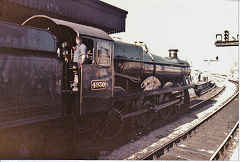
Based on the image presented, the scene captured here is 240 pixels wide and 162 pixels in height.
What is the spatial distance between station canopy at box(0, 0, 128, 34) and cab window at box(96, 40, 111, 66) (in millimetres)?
4691

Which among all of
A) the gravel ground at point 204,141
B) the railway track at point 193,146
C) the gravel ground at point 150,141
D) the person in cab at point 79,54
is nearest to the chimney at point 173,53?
the gravel ground at point 150,141

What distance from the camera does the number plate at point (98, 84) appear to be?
4844mm

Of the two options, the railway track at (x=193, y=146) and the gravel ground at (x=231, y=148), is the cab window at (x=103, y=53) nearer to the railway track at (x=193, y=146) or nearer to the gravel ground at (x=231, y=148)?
the railway track at (x=193, y=146)

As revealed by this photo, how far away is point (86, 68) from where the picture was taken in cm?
464

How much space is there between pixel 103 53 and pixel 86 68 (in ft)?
2.61

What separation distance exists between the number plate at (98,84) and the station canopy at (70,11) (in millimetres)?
5218

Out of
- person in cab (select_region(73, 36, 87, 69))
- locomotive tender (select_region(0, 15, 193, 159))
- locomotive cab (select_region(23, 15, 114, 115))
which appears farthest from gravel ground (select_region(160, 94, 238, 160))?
person in cab (select_region(73, 36, 87, 69))

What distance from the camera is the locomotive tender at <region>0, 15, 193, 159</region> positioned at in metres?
3.37

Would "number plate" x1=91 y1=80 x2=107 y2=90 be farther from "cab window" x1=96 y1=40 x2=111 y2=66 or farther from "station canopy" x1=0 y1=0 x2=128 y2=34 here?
"station canopy" x1=0 y1=0 x2=128 y2=34

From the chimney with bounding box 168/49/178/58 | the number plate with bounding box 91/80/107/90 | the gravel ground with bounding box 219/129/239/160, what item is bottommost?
the gravel ground with bounding box 219/129/239/160

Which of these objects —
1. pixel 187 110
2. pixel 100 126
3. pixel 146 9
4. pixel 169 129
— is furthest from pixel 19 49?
pixel 187 110

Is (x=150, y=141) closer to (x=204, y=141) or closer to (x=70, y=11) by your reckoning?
(x=204, y=141)

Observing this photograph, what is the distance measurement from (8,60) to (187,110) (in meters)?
9.86

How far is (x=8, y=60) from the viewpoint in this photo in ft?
10.6
